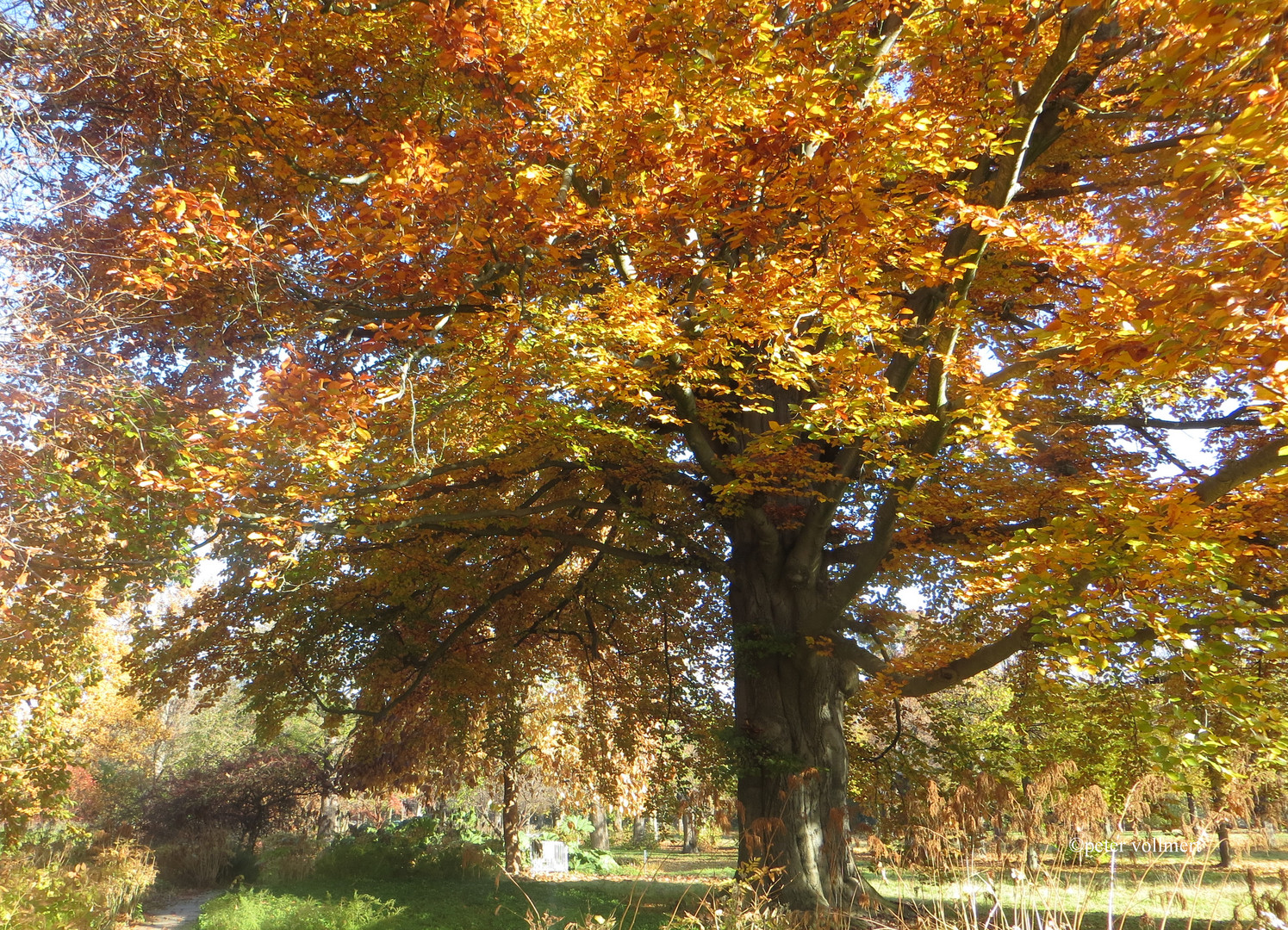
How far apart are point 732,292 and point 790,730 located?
16.7 feet

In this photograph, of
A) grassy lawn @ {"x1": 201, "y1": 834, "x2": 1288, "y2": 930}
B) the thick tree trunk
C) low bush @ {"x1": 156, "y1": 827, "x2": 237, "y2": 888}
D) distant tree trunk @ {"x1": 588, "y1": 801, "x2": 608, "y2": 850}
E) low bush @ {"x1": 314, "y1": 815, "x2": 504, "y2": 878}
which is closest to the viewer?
grassy lawn @ {"x1": 201, "y1": 834, "x2": 1288, "y2": 930}

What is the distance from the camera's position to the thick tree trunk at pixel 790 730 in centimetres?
764

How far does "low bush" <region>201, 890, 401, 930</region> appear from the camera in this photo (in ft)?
29.3

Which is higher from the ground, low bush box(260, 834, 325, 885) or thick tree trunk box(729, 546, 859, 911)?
thick tree trunk box(729, 546, 859, 911)

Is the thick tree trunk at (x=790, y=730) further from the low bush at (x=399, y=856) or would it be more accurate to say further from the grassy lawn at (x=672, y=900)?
the low bush at (x=399, y=856)

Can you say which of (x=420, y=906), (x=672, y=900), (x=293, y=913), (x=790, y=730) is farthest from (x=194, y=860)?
(x=790, y=730)

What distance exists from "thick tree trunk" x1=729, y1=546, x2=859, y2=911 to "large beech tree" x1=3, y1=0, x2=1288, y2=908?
4cm

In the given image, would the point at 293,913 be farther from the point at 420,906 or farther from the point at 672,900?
the point at 672,900

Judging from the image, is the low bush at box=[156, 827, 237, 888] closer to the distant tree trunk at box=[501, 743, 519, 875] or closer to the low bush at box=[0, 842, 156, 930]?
the low bush at box=[0, 842, 156, 930]

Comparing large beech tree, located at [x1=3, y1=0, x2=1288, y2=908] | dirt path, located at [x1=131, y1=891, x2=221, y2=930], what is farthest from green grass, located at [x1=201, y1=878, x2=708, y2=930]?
large beech tree, located at [x1=3, y1=0, x2=1288, y2=908]

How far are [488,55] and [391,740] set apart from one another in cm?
1046

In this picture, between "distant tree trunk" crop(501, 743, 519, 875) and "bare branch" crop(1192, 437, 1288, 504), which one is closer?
"bare branch" crop(1192, 437, 1288, 504)

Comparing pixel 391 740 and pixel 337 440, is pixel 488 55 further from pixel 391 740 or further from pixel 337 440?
pixel 391 740

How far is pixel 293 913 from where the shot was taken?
376 inches
